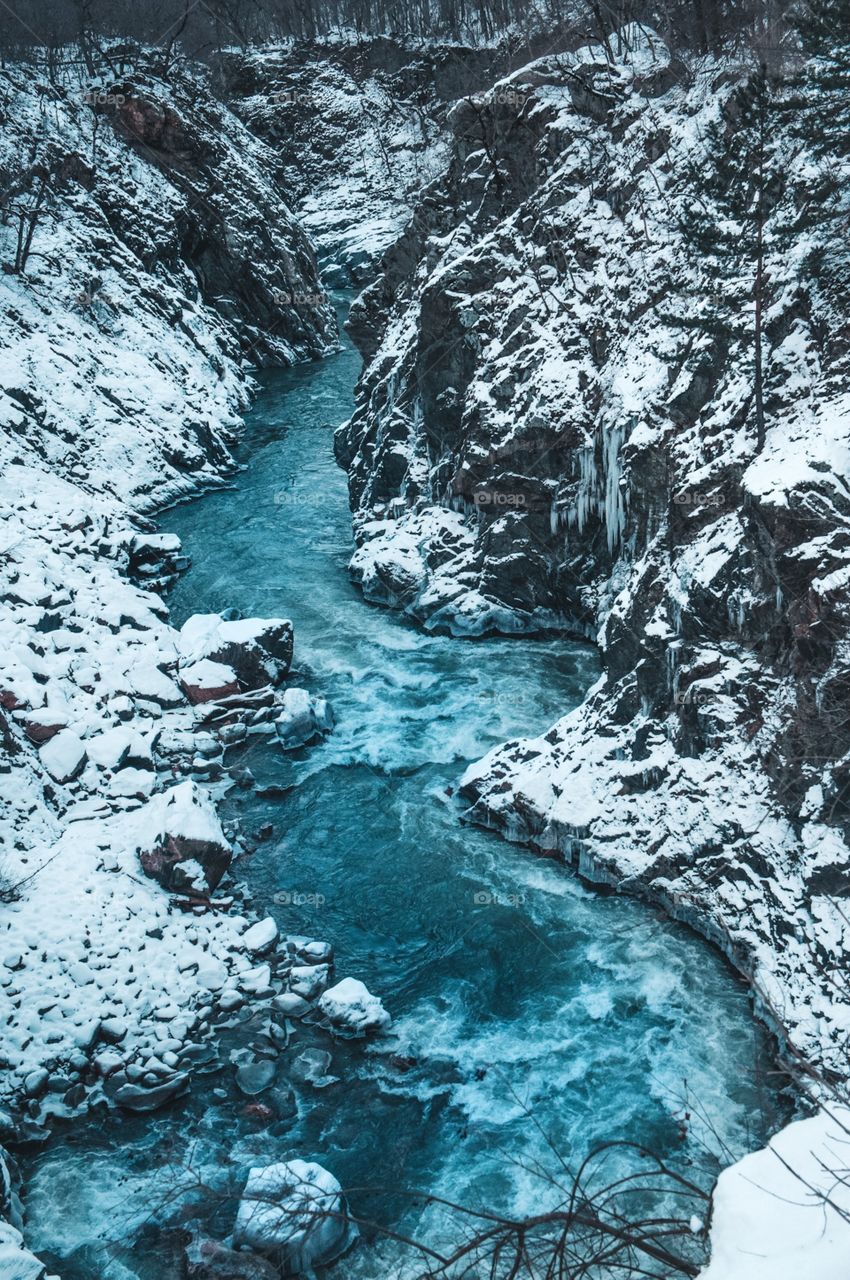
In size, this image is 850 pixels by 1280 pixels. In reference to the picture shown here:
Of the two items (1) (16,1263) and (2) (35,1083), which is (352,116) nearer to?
(2) (35,1083)

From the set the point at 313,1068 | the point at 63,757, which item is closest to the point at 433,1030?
the point at 313,1068

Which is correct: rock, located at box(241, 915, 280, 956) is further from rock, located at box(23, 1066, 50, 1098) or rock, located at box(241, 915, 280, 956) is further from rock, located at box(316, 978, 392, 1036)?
rock, located at box(23, 1066, 50, 1098)

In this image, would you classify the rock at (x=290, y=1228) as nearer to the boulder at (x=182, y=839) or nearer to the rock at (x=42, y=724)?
the boulder at (x=182, y=839)

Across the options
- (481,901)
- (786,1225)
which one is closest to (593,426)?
(481,901)

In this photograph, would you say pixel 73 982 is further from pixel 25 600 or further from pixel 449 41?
pixel 449 41

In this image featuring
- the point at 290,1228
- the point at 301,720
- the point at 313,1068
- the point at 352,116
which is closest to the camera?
the point at 290,1228
